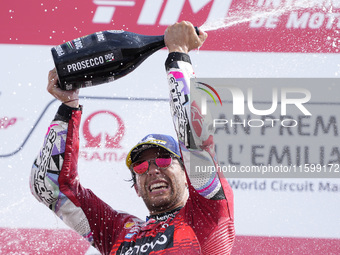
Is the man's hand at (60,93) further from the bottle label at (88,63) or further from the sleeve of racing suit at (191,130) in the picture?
the sleeve of racing suit at (191,130)

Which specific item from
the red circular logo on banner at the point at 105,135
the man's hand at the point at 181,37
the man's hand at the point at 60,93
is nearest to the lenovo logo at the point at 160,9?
the red circular logo on banner at the point at 105,135

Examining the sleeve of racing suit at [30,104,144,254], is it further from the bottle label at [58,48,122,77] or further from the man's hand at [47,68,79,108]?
the bottle label at [58,48,122,77]

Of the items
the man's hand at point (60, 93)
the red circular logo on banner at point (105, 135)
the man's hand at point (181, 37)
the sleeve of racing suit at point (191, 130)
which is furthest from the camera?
the red circular logo on banner at point (105, 135)

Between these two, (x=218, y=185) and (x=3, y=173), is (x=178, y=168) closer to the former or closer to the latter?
(x=218, y=185)

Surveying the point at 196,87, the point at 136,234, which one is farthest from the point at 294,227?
the point at 196,87

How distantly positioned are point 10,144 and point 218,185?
54.5 inches

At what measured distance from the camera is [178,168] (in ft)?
7.80

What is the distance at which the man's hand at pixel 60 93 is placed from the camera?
231 centimetres

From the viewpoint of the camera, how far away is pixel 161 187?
2354mm

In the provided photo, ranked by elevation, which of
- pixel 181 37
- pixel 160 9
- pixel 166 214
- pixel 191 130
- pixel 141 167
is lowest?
pixel 166 214

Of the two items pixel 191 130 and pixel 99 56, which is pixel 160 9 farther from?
pixel 191 130

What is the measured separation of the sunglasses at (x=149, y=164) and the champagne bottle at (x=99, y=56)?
0.41 metres

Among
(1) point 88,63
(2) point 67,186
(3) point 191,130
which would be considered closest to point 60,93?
(1) point 88,63

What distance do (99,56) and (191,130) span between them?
479 mm
